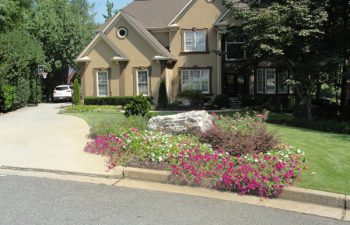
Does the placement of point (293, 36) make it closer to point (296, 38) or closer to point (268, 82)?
point (296, 38)

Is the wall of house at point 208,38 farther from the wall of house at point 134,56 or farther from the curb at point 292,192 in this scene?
the curb at point 292,192

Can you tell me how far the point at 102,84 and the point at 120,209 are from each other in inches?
954

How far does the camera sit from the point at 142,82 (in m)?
28.7

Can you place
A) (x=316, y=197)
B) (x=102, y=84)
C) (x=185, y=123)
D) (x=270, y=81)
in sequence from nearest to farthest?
1. (x=316, y=197)
2. (x=185, y=123)
3. (x=270, y=81)
4. (x=102, y=84)

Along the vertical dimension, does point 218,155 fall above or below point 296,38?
below

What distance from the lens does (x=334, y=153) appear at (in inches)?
348

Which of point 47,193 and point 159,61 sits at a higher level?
point 159,61

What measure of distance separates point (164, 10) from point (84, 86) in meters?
9.01

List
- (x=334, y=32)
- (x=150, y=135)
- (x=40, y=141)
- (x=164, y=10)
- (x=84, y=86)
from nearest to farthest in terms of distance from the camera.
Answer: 1. (x=150, y=135)
2. (x=40, y=141)
3. (x=334, y=32)
4. (x=84, y=86)
5. (x=164, y=10)

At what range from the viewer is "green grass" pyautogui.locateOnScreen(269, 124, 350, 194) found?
6.42m

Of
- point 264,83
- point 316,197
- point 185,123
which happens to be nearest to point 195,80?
point 264,83

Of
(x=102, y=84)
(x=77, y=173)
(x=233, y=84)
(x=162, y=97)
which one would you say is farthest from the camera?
(x=102, y=84)

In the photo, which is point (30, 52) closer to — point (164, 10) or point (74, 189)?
point (164, 10)

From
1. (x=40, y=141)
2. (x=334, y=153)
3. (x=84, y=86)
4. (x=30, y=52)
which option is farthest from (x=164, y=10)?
(x=334, y=153)
